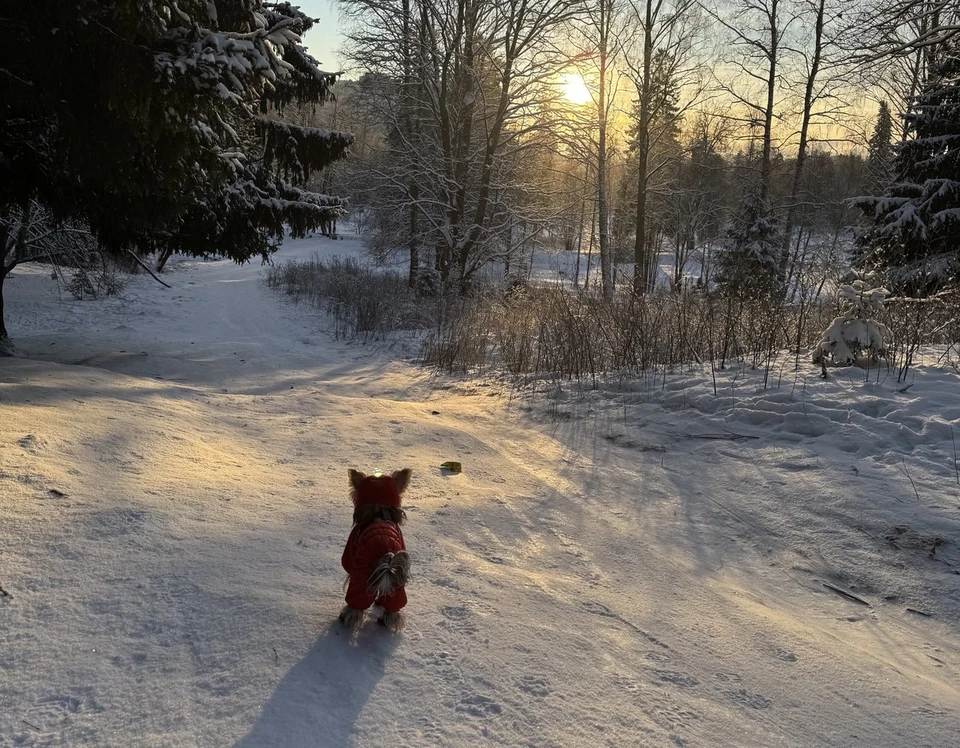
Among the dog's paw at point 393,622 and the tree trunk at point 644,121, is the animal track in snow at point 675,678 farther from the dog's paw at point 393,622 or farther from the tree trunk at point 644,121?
the tree trunk at point 644,121

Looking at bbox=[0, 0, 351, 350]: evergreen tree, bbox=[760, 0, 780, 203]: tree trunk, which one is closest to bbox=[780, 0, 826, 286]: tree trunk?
bbox=[760, 0, 780, 203]: tree trunk

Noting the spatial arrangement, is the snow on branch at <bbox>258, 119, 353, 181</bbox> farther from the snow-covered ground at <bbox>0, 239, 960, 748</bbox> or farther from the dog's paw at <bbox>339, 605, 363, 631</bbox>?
the dog's paw at <bbox>339, 605, 363, 631</bbox>

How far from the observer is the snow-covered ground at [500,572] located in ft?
5.80

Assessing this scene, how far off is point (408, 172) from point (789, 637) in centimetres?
1695

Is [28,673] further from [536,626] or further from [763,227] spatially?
[763,227]

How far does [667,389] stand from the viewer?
20.5 feet

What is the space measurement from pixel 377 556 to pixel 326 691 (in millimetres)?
431

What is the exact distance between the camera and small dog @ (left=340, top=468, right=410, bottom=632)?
77.4 inches

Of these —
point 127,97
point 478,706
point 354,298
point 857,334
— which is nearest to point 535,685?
point 478,706

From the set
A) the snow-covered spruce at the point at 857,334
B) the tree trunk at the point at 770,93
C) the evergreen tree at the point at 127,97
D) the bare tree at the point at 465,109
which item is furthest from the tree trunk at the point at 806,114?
the evergreen tree at the point at 127,97

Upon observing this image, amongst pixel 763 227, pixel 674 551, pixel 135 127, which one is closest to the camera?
pixel 674 551

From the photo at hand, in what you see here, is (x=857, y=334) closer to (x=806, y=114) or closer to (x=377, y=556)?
(x=377, y=556)

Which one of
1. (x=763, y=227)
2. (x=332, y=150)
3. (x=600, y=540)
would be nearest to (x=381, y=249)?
(x=332, y=150)

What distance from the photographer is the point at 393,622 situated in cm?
210
